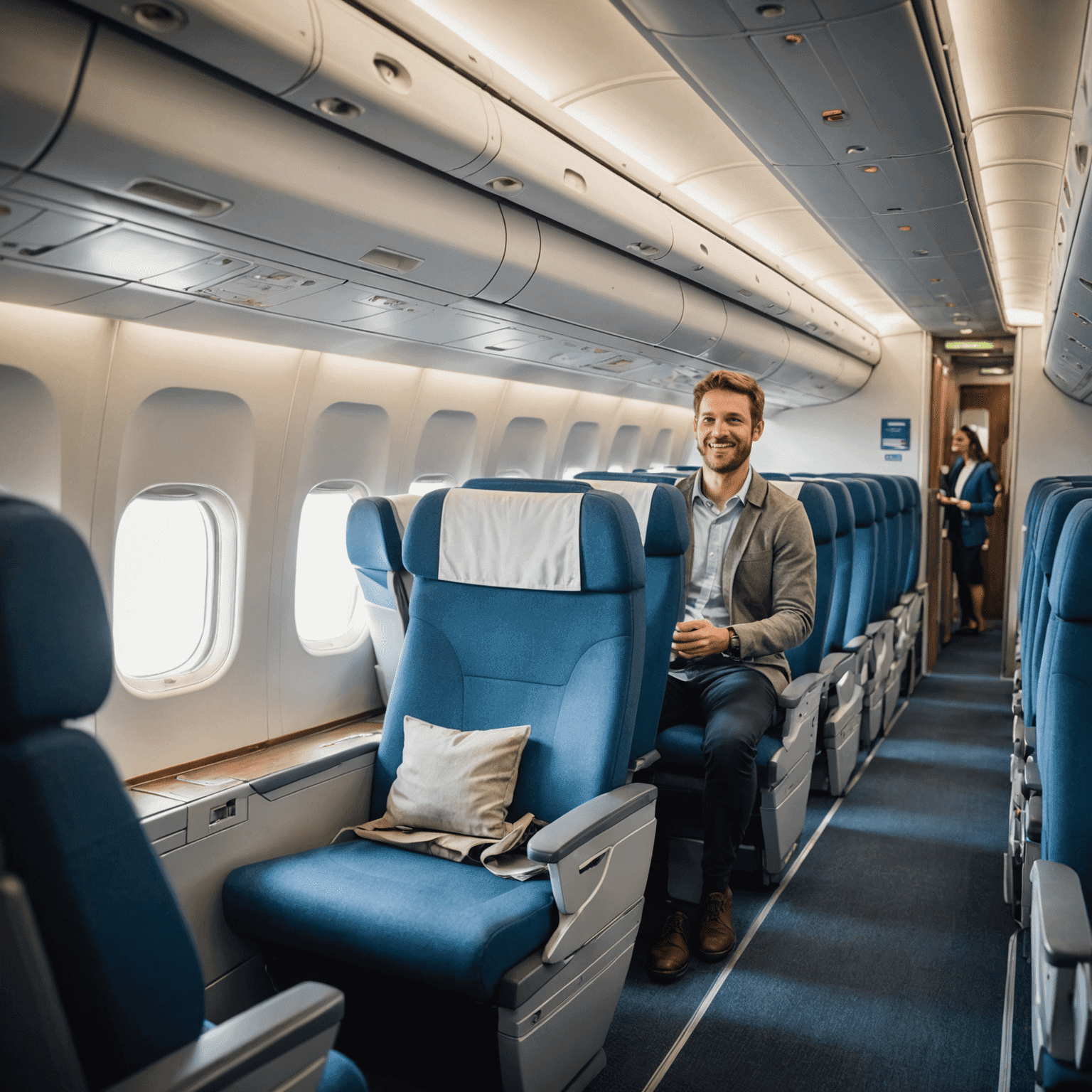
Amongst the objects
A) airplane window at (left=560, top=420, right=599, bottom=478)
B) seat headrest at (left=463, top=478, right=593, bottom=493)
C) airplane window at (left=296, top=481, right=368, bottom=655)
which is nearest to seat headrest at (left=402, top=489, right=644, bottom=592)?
seat headrest at (left=463, top=478, right=593, bottom=493)

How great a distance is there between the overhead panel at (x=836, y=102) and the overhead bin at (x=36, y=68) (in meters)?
1.23

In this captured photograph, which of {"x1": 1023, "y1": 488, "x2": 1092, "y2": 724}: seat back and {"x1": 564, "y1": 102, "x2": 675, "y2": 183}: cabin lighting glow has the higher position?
{"x1": 564, "y1": 102, "x2": 675, "y2": 183}: cabin lighting glow

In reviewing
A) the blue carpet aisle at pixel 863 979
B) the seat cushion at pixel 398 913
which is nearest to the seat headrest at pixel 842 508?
the blue carpet aisle at pixel 863 979

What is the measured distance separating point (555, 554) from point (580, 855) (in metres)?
0.88

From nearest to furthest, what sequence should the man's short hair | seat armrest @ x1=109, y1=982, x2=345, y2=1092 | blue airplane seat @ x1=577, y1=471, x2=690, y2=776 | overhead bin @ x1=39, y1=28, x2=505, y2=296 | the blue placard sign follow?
1. seat armrest @ x1=109, y1=982, x2=345, y2=1092
2. overhead bin @ x1=39, y1=28, x2=505, y2=296
3. blue airplane seat @ x1=577, y1=471, x2=690, y2=776
4. the man's short hair
5. the blue placard sign

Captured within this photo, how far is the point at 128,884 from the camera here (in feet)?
4.22

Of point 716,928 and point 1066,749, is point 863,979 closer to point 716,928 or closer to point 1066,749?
point 716,928

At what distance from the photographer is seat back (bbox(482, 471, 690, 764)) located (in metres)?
3.26

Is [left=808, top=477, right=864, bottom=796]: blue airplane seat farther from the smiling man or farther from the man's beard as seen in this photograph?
the man's beard

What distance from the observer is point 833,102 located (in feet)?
9.75

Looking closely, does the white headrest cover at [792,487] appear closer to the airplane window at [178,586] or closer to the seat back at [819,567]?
the seat back at [819,567]

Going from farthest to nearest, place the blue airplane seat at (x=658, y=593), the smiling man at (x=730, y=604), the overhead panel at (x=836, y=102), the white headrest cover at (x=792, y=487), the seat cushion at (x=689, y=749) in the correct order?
the white headrest cover at (x=792, y=487) < the seat cushion at (x=689, y=749) < the smiling man at (x=730, y=604) < the blue airplane seat at (x=658, y=593) < the overhead panel at (x=836, y=102)

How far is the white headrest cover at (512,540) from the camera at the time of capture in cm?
282

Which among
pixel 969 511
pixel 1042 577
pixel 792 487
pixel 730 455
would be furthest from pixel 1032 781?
pixel 969 511
